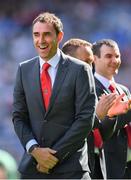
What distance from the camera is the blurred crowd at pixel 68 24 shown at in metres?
11.4

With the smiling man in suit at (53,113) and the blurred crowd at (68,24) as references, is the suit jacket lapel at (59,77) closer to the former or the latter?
the smiling man in suit at (53,113)

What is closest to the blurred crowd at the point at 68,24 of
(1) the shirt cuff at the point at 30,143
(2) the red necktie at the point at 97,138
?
(2) the red necktie at the point at 97,138

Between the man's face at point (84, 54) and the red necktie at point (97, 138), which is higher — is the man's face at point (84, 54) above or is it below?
above

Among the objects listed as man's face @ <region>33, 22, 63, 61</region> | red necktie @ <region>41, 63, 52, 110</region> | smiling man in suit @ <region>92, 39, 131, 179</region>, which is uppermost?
man's face @ <region>33, 22, 63, 61</region>

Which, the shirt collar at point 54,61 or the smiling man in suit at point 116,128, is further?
the smiling man in suit at point 116,128

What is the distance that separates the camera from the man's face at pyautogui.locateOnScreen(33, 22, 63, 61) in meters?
4.22

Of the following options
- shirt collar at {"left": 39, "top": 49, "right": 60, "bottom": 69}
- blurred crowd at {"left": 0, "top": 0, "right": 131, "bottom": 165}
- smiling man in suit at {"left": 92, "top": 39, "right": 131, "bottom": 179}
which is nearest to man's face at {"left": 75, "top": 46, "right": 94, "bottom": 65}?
smiling man in suit at {"left": 92, "top": 39, "right": 131, "bottom": 179}

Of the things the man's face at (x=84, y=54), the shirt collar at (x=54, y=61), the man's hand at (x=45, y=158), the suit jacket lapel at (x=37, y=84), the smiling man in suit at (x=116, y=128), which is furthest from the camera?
the smiling man in suit at (x=116, y=128)

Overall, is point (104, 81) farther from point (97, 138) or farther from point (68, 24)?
point (68, 24)

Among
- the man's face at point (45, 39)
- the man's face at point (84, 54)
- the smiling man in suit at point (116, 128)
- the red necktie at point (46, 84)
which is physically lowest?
the smiling man in suit at point (116, 128)

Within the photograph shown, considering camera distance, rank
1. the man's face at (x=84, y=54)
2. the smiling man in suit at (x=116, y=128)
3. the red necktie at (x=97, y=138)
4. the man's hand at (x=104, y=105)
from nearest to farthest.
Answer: the man's hand at (x=104, y=105), the red necktie at (x=97, y=138), the man's face at (x=84, y=54), the smiling man in suit at (x=116, y=128)

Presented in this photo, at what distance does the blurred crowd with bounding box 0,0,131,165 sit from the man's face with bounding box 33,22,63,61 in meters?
6.93

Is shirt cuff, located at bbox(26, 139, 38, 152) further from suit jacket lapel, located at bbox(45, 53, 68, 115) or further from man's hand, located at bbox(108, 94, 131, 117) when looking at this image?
man's hand, located at bbox(108, 94, 131, 117)

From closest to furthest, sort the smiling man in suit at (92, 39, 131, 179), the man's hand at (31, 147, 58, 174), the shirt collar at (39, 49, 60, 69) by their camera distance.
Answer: the man's hand at (31, 147, 58, 174) → the shirt collar at (39, 49, 60, 69) → the smiling man in suit at (92, 39, 131, 179)
